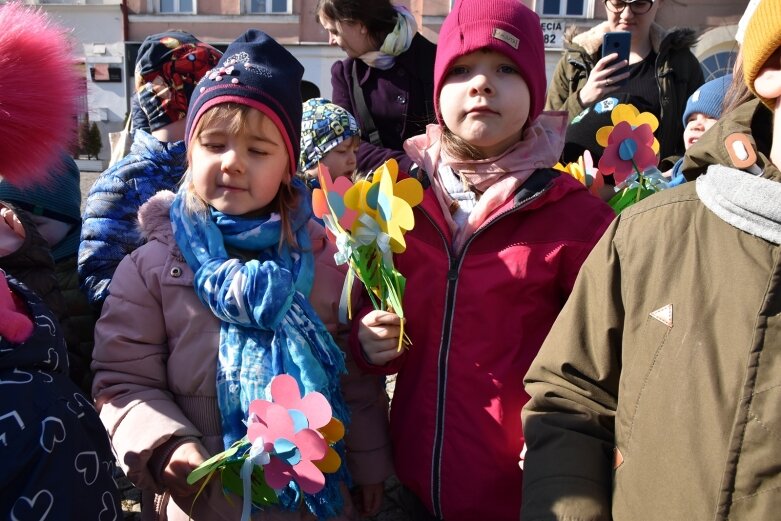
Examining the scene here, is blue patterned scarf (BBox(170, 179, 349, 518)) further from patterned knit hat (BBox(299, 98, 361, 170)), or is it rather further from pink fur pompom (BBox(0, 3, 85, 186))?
patterned knit hat (BBox(299, 98, 361, 170))

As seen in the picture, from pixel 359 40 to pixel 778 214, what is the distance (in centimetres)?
222

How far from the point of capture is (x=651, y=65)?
9.91 ft

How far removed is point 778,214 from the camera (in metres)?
1.04

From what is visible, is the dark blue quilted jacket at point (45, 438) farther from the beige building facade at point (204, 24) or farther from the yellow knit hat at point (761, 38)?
the beige building facade at point (204, 24)

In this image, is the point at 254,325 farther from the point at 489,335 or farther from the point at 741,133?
the point at 741,133

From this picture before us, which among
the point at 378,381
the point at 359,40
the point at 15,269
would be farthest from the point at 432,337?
the point at 359,40

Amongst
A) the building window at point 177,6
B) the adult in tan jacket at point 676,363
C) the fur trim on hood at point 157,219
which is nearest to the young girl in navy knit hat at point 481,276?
the adult in tan jacket at point 676,363

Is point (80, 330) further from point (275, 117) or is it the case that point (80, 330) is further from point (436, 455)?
point (436, 455)

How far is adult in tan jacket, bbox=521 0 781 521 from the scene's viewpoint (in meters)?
1.04

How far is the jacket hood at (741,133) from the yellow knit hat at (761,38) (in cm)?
6

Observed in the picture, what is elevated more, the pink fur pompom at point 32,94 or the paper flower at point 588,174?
the pink fur pompom at point 32,94

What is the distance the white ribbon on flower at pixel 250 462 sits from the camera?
1366 millimetres

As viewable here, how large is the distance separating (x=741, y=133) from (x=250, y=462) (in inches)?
42.8

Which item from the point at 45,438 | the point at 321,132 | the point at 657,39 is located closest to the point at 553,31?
the point at 657,39
